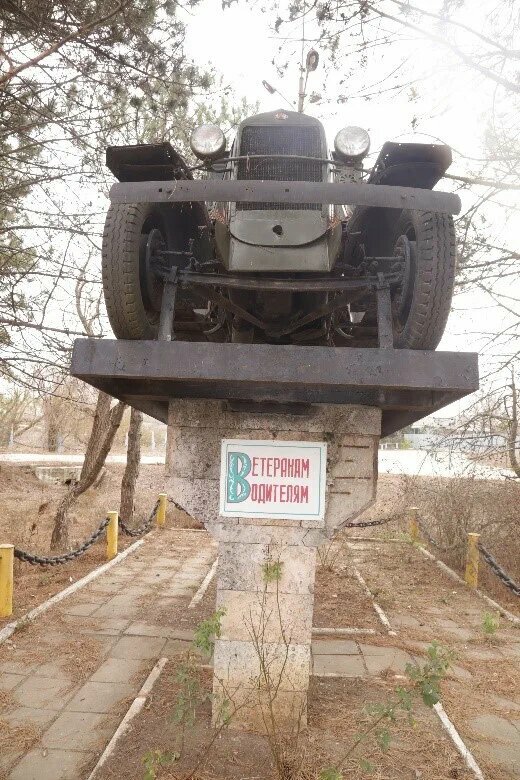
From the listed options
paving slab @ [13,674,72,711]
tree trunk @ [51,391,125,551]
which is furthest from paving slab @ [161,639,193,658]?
tree trunk @ [51,391,125,551]

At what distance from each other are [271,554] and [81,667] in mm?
2205

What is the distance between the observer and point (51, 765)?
351 cm

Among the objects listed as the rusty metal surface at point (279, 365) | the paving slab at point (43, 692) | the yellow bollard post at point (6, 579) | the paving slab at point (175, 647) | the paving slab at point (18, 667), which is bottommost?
the paving slab at point (43, 692)

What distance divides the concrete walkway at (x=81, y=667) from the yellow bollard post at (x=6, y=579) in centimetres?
38

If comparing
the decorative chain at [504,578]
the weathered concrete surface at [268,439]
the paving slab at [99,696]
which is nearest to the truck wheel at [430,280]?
the weathered concrete surface at [268,439]

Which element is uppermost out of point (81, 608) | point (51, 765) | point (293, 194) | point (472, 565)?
point (293, 194)

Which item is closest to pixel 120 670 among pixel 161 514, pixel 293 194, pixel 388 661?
pixel 388 661

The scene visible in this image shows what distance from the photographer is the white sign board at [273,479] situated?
3.69m

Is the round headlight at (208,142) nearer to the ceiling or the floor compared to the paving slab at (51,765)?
nearer to the ceiling

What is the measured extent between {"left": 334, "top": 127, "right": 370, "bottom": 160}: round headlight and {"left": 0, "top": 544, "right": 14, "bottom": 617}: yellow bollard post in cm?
476

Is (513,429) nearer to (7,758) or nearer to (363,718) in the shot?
(363,718)

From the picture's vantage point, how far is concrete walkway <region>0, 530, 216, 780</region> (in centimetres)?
366

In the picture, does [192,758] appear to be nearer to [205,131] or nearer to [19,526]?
[205,131]

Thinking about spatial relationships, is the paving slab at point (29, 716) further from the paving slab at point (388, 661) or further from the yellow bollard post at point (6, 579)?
the paving slab at point (388, 661)
